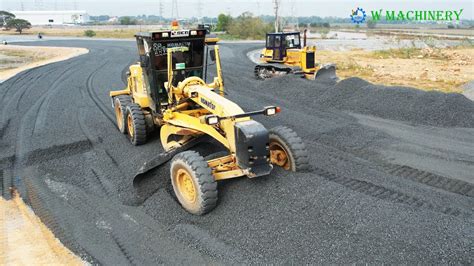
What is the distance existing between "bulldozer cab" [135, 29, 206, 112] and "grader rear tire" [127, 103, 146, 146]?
25.2 inches

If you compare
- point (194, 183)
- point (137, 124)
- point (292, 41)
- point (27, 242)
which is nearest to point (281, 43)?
point (292, 41)

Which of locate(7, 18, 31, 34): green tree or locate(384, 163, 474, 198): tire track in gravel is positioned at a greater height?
locate(7, 18, 31, 34): green tree

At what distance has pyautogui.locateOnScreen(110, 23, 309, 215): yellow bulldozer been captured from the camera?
575 centimetres

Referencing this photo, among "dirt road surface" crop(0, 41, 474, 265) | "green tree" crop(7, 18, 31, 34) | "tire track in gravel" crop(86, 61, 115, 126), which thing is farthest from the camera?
"green tree" crop(7, 18, 31, 34)

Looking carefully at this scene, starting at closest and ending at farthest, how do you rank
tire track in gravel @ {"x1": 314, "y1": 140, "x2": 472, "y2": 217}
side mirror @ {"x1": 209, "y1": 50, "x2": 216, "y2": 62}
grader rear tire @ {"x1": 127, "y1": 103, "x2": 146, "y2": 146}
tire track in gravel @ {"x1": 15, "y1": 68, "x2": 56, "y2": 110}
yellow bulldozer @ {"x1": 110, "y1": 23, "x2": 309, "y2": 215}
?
1. yellow bulldozer @ {"x1": 110, "y1": 23, "x2": 309, "y2": 215}
2. tire track in gravel @ {"x1": 314, "y1": 140, "x2": 472, "y2": 217}
3. side mirror @ {"x1": 209, "y1": 50, "x2": 216, "y2": 62}
4. grader rear tire @ {"x1": 127, "y1": 103, "x2": 146, "y2": 146}
5. tire track in gravel @ {"x1": 15, "y1": 68, "x2": 56, "y2": 110}

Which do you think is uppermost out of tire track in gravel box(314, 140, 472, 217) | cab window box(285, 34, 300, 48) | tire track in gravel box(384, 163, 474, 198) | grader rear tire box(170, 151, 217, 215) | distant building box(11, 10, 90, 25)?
distant building box(11, 10, 90, 25)

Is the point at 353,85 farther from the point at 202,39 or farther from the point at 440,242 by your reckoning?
the point at 440,242

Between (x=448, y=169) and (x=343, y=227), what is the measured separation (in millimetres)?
3944

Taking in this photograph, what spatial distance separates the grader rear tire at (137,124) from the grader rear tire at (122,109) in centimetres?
54

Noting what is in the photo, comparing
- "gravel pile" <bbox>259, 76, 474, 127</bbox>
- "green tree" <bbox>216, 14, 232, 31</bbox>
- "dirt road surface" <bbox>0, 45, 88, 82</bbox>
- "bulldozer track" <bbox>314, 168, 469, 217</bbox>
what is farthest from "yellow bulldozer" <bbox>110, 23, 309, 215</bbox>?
"green tree" <bbox>216, 14, 232, 31</bbox>

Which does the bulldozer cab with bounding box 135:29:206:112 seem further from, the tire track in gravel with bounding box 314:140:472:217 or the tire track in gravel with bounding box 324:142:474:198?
the tire track in gravel with bounding box 324:142:474:198

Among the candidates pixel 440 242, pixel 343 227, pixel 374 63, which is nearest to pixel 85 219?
pixel 343 227

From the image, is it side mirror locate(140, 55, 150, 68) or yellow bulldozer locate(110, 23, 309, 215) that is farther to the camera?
side mirror locate(140, 55, 150, 68)

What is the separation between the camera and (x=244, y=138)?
222 inches
